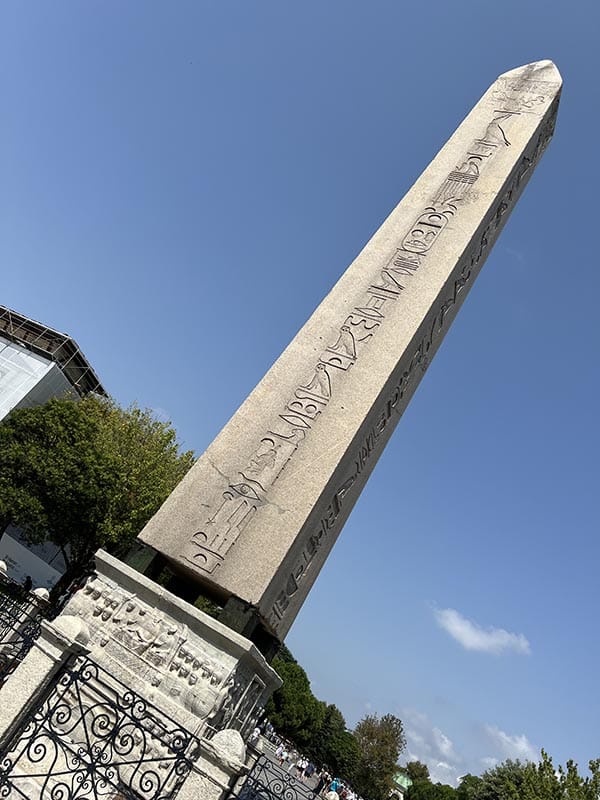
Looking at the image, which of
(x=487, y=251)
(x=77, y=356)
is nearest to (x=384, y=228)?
(x=487, y=251)

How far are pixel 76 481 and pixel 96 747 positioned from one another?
16.2 m

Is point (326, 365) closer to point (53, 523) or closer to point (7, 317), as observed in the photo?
point (53, 523)

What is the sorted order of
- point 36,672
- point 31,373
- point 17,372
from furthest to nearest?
1. point 17,372
2. point 31,373
3. point 36,672

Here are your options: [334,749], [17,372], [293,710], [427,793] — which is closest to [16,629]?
[17,372]

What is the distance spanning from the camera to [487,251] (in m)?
8.05

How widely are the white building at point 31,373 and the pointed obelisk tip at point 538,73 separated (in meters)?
22.8

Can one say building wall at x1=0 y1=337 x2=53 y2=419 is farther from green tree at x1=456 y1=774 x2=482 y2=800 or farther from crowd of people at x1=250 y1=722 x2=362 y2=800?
green tree at x1=456 y1=774 x2=482 y2=800

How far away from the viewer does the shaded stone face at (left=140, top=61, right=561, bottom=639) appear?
15.4 ft

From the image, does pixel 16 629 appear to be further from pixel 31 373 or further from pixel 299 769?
pixel 299 769

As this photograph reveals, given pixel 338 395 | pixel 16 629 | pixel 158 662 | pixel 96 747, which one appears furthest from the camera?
pixel 16 629

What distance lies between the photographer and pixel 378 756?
35844 millimetres

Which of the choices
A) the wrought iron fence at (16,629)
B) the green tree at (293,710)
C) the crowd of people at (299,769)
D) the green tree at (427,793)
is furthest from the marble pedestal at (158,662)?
the green tree at (427,793)

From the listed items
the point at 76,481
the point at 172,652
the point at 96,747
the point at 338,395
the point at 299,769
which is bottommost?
the point at 96,747

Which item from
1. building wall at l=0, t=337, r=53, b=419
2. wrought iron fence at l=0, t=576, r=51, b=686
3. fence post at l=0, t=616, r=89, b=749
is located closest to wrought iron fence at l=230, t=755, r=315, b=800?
fence post at l=0, t=616, r=89, b=749
